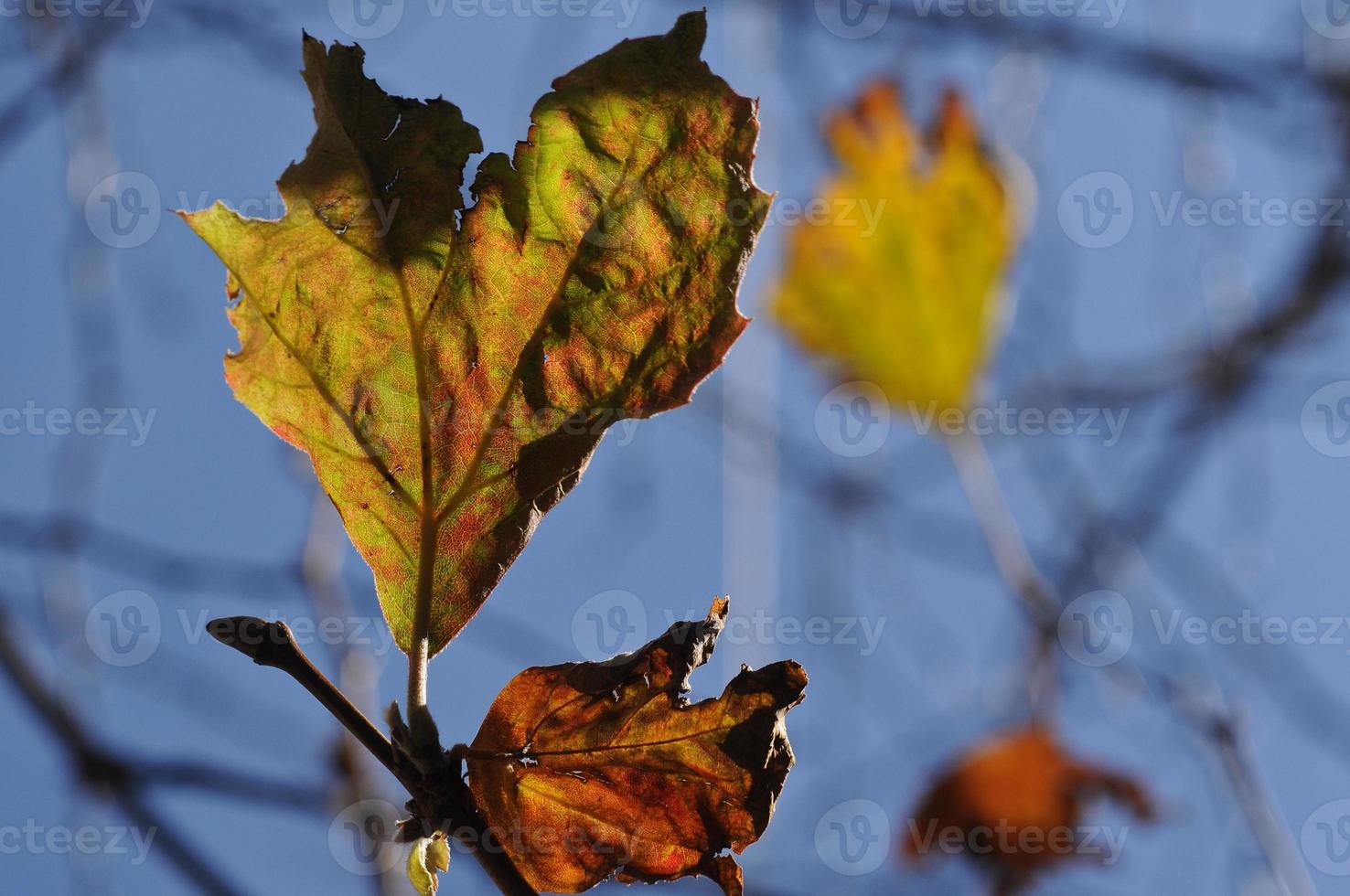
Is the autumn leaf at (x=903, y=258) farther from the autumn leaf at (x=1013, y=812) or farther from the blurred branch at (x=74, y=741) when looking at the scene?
the blurred branch at (x=74, y=741)

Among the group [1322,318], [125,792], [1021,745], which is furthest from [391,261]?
[1322,318]

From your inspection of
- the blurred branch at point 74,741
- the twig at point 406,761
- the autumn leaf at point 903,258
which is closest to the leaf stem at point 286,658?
the twig at point 406,761

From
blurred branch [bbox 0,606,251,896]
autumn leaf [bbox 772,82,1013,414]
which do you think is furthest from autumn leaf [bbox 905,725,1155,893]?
blurred branch [bbox 0,606,251,896]

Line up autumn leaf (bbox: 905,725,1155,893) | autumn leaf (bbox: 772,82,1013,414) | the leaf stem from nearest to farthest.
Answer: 1. the leaf stem
2. autumn leaf (bbox: 905,725,1155,893)
3. autumn leaf (bbox: 772,82,1013,414)

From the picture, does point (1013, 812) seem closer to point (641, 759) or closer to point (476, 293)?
point (641, 759)

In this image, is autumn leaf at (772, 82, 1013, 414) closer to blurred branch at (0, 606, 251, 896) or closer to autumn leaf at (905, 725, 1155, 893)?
autumn leaf at (905, 725, 1155, 893)

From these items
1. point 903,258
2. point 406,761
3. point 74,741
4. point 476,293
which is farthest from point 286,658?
point 903,258

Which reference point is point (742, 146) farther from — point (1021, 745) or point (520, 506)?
point (1021, 745)
